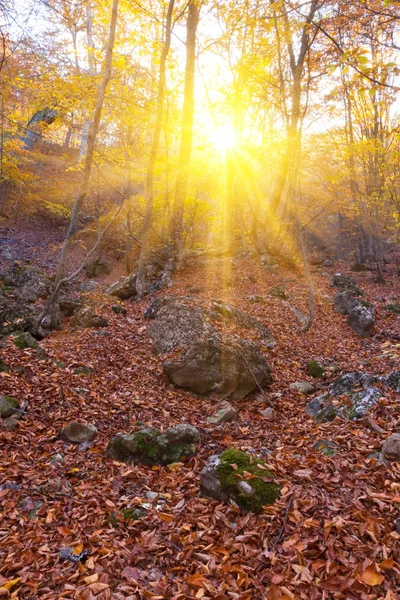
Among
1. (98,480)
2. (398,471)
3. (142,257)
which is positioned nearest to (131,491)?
(98,480)

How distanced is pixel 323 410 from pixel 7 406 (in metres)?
5.05

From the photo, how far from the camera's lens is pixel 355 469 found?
3994 mm

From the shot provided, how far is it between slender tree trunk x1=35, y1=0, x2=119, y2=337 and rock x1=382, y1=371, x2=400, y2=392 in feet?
23.6

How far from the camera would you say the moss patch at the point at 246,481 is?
3627mm

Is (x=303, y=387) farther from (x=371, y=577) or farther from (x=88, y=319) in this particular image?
(x=88, y=319)

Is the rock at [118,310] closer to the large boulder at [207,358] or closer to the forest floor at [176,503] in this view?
the large boulder at [207,358]

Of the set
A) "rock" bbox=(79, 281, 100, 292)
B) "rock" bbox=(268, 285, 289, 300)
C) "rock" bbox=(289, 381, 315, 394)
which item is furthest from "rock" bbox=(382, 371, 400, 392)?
"rock" bbox=(79, 281, 100, 292)

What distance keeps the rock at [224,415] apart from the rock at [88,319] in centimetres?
449

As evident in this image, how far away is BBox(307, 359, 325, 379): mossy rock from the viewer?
7383 millimetres

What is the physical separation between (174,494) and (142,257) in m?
8.77

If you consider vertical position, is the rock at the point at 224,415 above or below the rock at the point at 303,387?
below

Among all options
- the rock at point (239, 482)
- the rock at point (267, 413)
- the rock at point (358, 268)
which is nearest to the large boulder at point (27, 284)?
the rock at point (267, 413)

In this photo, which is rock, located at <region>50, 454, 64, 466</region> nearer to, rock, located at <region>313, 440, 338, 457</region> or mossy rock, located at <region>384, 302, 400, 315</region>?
rock, located at <region>313, 440, 338, 457</region>

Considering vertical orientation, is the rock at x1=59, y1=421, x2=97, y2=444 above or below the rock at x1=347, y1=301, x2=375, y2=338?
below
